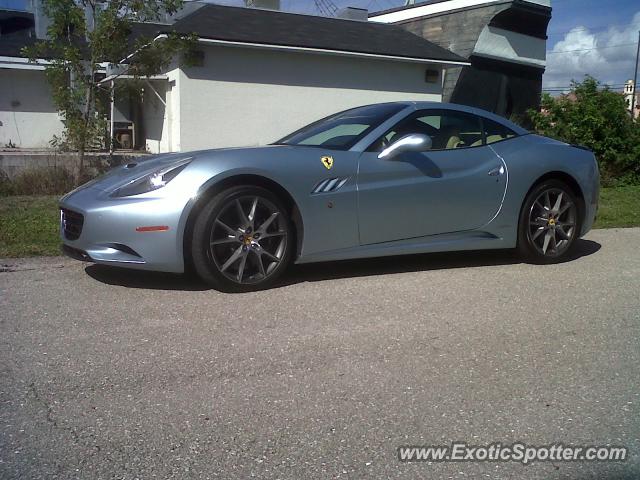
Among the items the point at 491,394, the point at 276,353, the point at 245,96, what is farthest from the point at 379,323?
the point at 245,96

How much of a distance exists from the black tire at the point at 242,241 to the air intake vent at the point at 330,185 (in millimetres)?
310

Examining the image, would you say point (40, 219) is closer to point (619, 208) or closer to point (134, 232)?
point (134, 232)

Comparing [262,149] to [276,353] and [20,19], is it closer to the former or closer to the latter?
[276,353]

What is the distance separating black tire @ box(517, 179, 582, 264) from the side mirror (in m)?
1.31

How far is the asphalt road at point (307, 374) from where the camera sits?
8.98 ft

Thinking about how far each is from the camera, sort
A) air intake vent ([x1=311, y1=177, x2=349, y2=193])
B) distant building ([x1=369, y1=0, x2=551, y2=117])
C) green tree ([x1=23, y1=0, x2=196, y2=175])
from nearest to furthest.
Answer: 1. air intake vent ([x1=311, y1=177, x2=349, y2=193])
2. green tree ([x1=23, y1=0, x2=196, y2=175])
3. distant building ([x1=369, y1=0, x2=551, y2=117])

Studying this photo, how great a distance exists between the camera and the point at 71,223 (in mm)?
5023

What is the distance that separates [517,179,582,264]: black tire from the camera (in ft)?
19.8

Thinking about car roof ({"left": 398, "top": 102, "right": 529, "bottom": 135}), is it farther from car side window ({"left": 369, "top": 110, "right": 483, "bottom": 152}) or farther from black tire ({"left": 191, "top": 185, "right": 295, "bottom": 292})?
black tire ({"left": 191, "top": 185, "right": 295, "bottom": 292})

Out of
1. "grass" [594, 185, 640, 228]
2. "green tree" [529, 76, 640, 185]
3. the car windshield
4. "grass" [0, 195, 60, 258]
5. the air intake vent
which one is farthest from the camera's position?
"green tree" [529, 76, 640, 185]

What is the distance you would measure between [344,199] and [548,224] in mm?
2131

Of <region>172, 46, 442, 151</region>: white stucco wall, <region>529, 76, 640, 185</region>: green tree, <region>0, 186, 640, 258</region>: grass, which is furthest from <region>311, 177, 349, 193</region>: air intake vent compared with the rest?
<region>172, 46, 442, 151</region>: white stucco wall

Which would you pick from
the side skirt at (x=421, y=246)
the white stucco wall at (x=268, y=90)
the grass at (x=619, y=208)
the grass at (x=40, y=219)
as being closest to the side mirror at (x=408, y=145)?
the side skirt at (x=421, y=246)

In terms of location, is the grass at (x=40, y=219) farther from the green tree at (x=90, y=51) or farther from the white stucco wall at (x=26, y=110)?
the white stucco wall at (x=26, y=110)
